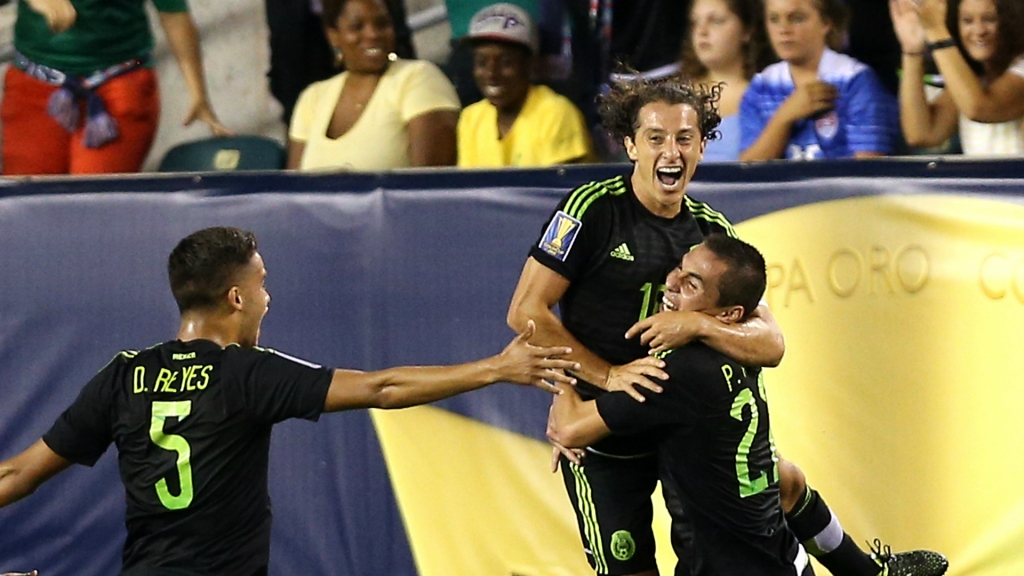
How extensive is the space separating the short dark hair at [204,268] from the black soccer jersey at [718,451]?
3.72ft

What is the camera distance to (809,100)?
614 cm

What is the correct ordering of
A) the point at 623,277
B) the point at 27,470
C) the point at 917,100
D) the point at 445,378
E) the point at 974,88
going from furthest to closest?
the point at 917,100 < the point at 974,88 < the point at 623,277 < the point at 27,470 < the point at 445,378

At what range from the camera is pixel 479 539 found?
6.22 m

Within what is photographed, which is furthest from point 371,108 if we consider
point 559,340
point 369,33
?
point 559,340

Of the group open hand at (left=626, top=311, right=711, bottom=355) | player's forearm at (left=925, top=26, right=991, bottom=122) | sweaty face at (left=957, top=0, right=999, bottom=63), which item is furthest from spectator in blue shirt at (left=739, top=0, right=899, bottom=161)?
open hand at (left=626, top=311, right=711, bottom=355)

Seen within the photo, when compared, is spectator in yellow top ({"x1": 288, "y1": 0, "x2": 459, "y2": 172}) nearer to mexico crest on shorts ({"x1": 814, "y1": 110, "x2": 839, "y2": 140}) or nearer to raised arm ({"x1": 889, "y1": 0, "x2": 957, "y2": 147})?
mexico crest on shorts ({"x1": 814, "y1": 110, "x2": 839, "y2": 140})

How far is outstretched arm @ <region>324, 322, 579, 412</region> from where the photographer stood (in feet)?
13.0

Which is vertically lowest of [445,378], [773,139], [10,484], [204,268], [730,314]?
[10,484]

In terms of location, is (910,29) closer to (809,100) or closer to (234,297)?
(809,100)

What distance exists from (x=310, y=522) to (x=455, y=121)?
186 centimetres

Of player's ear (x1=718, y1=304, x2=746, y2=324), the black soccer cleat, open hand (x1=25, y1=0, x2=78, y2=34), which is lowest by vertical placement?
the black soccer cleat

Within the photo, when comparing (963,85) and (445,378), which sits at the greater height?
(963,85)

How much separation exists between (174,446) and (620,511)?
147cm

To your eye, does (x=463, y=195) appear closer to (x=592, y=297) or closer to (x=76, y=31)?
(x=592, y=297)
